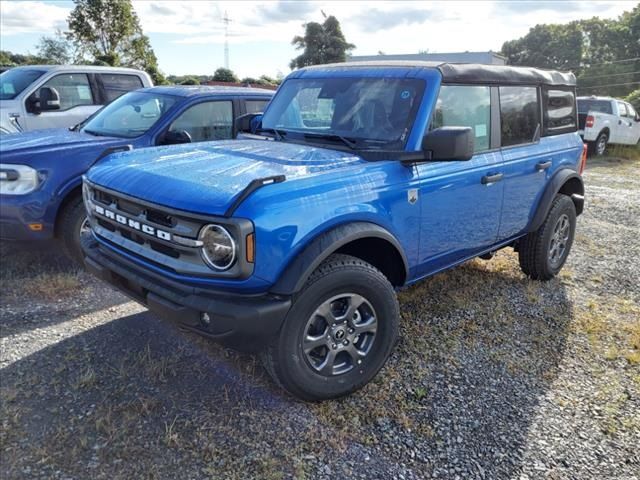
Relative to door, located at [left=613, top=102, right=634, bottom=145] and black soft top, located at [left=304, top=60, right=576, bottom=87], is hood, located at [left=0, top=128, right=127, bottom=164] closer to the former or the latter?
black soft top, located at [left=304, top=60, right=576, bottom=87]

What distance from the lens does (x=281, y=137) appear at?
3.77 metres

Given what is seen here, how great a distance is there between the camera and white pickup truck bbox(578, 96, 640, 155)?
14422mm

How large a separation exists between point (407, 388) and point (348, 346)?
1.67 feet

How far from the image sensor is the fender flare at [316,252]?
250 cm

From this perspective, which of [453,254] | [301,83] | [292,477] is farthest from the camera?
[301,83]

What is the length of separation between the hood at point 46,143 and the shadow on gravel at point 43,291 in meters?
0.97

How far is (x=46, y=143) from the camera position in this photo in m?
4.57

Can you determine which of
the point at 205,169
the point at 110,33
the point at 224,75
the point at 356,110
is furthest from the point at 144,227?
the point at 224,75

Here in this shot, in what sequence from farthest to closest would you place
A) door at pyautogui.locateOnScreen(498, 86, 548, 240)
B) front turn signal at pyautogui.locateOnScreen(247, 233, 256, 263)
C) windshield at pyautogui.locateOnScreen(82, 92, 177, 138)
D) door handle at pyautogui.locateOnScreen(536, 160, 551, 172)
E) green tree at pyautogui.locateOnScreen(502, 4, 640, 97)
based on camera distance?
1. green tree at pyautogui.locateOnScreen(502, 4, 640, 97)
2. windshield at pyautogui.locateOnScreen(82, 92, 177, 138)
3. door handle at pyautogui.locateOnScreen(536, 160, 551, 172)
4. door at pyautogui.locateOnScreen(498, 86, 548, 240)
5. front turn signal at pyautogui.locateOnScreen(247, 233, 256, 263)

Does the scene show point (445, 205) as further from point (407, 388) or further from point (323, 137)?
point (407, 388)

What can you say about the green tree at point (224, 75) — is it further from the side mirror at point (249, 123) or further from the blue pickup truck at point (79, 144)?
the side mirror at point (249, 123)

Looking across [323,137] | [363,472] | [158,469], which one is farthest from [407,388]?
[323,137]

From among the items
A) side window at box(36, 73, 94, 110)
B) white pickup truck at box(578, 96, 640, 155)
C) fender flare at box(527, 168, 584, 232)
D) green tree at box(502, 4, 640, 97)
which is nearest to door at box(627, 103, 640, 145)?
white pickup truck at box(578, 96, 640, 155)

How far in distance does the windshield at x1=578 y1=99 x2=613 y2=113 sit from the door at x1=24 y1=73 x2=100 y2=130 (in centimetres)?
1349
